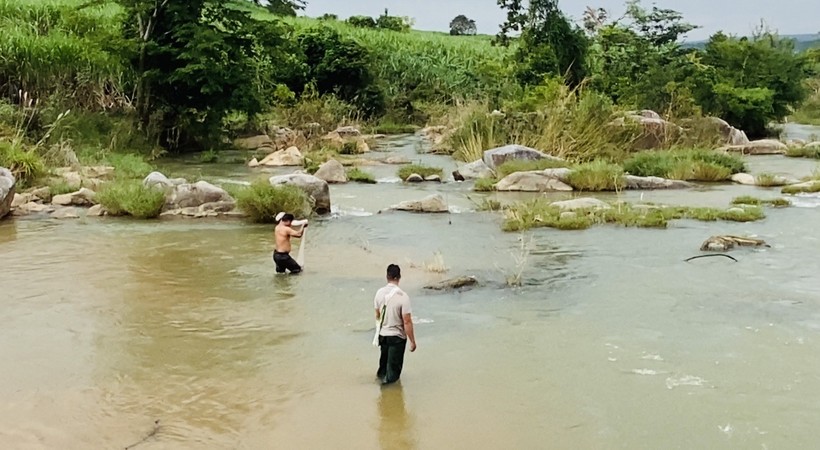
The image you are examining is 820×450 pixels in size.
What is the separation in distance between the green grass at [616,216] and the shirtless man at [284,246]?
455cm

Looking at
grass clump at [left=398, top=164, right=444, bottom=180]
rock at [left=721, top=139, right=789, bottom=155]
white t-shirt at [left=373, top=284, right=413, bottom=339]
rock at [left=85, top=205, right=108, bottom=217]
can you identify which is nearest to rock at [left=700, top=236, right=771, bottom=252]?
white t-shirt at [left=373, top=284, right=413, bottom=339]

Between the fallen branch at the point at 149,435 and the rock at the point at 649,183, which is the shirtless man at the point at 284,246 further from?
the rock at the point at 649,183

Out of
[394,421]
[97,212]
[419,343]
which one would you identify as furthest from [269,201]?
[394,421]

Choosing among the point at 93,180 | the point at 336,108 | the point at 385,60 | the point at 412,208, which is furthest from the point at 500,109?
the point at 385,60

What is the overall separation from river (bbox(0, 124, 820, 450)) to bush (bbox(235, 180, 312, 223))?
1.43 metres

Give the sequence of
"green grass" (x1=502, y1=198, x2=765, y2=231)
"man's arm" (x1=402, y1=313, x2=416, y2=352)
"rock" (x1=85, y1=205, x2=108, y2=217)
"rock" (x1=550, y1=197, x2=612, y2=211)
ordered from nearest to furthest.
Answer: "man's arm" (x1=402, y1=313, x2=416, y2=352) < "green grass" (x1=502, y1=198, x2=765, y2=231) < "rock" (x1=85, y1=205, x2=108, y2=217) < "rock" (x1=550, y1=197, x2=612, y2=211)

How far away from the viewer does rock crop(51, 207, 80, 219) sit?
15.3 meters

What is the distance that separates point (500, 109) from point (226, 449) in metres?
21.9

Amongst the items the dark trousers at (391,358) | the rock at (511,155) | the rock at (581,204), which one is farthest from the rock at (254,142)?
the dark trousers at (391,358)

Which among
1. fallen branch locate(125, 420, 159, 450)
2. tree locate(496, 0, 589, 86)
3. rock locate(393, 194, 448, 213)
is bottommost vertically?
fallen branch locate(125, 420, 159, 450)

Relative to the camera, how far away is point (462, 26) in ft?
249

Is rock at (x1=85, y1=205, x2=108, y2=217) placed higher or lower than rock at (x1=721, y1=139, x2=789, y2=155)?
lower

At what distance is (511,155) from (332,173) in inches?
174

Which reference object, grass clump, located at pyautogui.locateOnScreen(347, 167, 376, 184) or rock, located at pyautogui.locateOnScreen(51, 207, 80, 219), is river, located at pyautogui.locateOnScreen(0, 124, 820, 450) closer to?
rock, located at pyautogui.locateOnScreen(51, 207, 80, 219)
